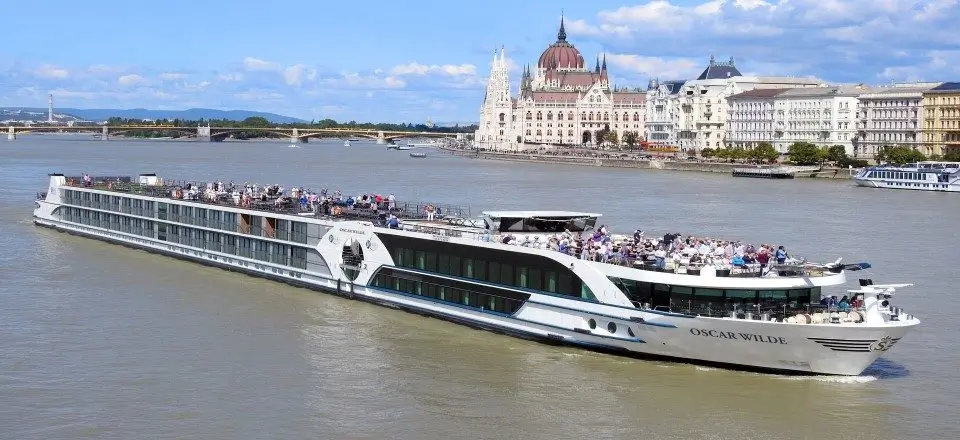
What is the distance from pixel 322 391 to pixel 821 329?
8.08 meters

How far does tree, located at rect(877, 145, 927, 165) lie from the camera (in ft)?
342

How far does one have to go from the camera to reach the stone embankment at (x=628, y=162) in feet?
356

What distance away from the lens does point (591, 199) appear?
222 ft

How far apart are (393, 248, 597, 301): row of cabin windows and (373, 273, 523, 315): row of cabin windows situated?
11.5 inches

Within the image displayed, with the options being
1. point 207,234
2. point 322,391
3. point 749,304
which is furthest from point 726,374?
point 207,234

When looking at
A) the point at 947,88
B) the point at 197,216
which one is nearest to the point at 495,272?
the point at 197,216

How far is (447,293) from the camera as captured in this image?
26453 millimetres

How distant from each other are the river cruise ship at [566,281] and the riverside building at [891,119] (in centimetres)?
9094

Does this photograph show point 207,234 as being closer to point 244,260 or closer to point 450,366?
point 244,260

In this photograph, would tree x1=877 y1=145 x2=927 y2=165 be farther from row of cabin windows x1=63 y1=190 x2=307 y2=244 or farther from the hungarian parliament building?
row of cabin windows x1=63 y1=190 x2=307 y2=244

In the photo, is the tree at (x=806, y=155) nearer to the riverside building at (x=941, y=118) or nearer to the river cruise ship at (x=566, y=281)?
the riverside building at (x=941, y=118)

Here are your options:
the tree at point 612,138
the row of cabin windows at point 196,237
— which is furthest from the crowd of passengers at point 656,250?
the tree at point 612,138

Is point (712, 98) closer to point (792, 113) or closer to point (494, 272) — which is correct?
point (792, 113)

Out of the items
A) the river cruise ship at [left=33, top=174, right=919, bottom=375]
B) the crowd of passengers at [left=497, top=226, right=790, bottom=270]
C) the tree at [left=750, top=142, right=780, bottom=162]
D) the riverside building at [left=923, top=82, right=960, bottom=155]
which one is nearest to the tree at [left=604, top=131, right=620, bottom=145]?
the tree at [left=750, top=142, right=780, bottom=162]
